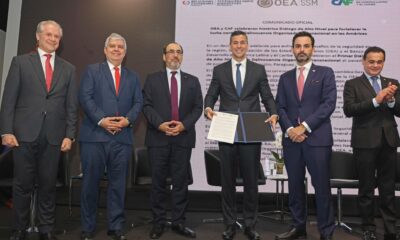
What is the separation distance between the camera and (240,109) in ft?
11.5

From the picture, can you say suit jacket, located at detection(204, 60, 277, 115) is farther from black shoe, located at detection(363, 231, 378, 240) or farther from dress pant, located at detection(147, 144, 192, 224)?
black shoe, located at detection(363, 231, 378, 240)

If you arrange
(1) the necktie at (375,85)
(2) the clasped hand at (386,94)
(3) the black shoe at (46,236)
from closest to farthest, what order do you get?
(3) the black shoe at (46,236) < (2) the clasped hand at (386,94) < (1) the necktie at (375,85)

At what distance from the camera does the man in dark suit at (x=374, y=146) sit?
3.50 m

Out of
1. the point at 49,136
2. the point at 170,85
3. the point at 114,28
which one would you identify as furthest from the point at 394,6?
the point at 49,136

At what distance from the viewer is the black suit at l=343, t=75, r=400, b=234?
3.51 m

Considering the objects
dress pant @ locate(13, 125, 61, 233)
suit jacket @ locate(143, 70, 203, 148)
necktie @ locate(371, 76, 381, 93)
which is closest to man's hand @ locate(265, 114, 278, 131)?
suit jacket @ locate(143, 70, 203, 148)

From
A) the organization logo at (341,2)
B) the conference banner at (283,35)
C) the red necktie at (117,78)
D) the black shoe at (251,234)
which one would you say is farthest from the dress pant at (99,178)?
the organization logo at (341,2)

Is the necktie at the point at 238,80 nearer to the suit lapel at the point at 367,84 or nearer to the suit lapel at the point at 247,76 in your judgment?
the suit lapel at the point at 247,76

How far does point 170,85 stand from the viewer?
375cm

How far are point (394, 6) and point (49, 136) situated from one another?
16.2 ft

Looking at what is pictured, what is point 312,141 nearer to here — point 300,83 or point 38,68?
point 300,83

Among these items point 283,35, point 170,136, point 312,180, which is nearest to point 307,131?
point 312,180

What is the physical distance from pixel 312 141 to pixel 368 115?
0.72m

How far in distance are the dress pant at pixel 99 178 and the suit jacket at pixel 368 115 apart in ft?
7.57
